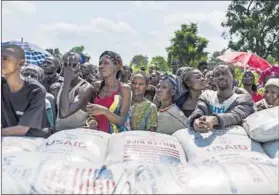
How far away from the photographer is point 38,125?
8.69ft

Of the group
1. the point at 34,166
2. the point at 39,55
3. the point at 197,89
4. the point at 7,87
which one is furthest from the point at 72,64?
the point at 39,55

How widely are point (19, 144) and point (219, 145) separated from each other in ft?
4.04

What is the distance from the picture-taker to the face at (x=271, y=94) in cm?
301

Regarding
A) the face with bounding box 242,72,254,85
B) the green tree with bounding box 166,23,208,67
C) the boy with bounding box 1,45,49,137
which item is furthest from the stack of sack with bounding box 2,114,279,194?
the green tree with bounding box 166,23,208,67

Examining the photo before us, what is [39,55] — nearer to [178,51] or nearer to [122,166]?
[122,166]

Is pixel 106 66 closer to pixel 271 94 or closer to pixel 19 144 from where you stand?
pixel 19 144

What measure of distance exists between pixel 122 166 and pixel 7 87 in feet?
3.02

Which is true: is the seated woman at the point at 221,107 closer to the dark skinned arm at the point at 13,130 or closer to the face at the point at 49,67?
the dark skinned arm at the point at 13,130

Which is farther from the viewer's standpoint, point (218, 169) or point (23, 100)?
point (23, 100)

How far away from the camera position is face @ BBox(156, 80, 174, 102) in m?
3.52

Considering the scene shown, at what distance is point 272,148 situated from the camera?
2.70 m

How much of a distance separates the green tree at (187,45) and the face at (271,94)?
2524cm

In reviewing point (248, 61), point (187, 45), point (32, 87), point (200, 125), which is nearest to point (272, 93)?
point (200, 125)

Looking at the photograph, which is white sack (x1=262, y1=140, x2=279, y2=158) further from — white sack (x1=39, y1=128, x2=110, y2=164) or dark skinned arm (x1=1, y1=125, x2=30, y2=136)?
dark skinned arm (x1=1, y1=125, x2=30, y2=136)
